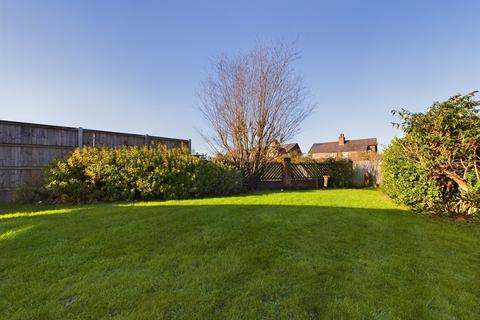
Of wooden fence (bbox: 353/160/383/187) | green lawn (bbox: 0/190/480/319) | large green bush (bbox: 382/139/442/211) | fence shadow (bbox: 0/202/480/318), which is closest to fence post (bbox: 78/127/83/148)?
fence shadow (bbox: 0/202/480/318)

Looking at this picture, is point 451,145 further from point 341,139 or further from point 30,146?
point 341,139

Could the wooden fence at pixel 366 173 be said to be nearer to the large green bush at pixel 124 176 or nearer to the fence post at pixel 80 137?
the large green bush at pixel 124 176

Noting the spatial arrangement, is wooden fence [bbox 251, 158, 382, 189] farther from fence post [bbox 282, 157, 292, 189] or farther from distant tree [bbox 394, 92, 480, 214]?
distant tree [bbox 394, 92, 480, 214]

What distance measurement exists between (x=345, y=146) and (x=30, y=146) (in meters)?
38.9

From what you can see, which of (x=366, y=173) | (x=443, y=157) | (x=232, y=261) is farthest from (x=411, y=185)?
(x=366, y=173)

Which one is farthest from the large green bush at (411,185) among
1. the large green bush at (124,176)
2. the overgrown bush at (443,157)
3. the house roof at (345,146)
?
the house roof at (345,146)

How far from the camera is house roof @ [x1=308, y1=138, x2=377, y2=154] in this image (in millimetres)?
36619

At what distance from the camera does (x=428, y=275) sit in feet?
8.46

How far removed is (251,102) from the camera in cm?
993

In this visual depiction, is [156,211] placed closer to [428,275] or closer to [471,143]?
[428,275]

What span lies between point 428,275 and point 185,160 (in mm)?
6279

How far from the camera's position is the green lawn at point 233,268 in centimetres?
192

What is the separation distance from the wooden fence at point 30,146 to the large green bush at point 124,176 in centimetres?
82

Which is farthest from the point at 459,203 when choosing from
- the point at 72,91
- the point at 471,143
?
the point at 72,91
